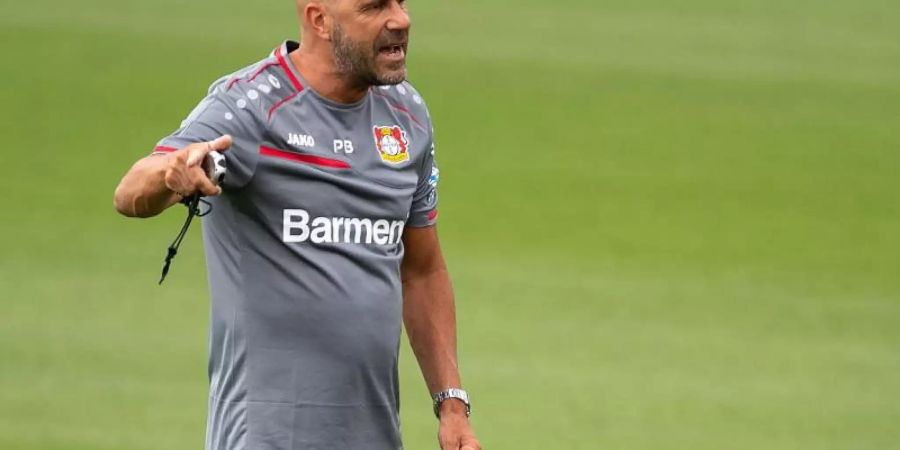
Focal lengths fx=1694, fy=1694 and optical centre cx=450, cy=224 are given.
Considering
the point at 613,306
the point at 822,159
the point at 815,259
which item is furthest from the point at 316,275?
the point at 822,159

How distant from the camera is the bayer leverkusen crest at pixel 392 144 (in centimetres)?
396

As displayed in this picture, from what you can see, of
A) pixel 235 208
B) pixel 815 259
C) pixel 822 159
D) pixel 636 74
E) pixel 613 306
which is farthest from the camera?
pixel 636 74

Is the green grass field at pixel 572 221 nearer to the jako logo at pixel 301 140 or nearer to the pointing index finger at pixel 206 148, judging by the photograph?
the jako logo at pixel 301 140

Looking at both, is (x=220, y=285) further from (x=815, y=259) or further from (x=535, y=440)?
(x=815, y=259)

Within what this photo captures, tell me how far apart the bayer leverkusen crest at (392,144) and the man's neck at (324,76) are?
4.6 inches

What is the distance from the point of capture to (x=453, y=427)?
4254mm

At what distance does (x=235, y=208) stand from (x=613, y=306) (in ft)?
16.4

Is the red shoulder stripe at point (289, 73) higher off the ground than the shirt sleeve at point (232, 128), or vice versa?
the red shoulder stripe at point (289, 73)

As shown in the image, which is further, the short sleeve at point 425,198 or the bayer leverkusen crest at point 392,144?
the short sleeve at point 425,198

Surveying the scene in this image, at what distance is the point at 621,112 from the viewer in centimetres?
1082

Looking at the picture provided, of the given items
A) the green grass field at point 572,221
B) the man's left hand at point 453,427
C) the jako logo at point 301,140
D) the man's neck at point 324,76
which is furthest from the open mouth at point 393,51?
the green grass field at point 572,221

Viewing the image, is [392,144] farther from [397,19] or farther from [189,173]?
[189,173]

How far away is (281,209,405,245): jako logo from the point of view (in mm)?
3791

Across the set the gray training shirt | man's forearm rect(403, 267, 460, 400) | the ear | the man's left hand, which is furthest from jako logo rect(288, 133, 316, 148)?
the man's left hand
